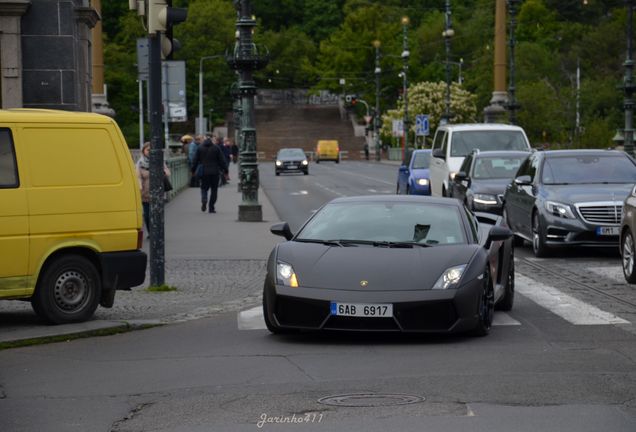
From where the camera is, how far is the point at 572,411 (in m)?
7.95

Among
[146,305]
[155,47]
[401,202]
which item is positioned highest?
[155,47]

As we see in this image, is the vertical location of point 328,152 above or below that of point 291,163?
below

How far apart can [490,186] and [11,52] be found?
29.1 ft

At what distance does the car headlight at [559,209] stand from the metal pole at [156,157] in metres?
6.94

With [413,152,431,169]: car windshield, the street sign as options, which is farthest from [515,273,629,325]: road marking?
the street sign

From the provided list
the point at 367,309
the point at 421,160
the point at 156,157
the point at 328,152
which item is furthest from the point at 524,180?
the point at 328,152

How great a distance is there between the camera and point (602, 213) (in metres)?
20.0

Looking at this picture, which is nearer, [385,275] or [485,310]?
[385,275]

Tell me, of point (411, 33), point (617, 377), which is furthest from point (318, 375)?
point (411, 33)

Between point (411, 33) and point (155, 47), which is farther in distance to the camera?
point (411, 33)

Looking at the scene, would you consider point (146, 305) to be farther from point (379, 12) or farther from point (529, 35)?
point (379, 12)

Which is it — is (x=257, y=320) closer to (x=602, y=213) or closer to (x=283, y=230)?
(x=283, y=230)

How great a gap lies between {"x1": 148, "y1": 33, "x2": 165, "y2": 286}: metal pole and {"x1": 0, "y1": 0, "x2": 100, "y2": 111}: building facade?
769 centimetres

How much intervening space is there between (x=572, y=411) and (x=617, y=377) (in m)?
1.38
